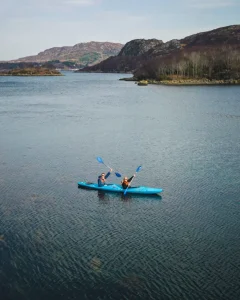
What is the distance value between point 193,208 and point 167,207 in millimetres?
1956

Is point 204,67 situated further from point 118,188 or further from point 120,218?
point 120,218

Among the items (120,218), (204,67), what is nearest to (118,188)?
(120,218)

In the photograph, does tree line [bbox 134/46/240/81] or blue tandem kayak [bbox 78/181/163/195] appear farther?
tree line [bbox 134/46/240/81]

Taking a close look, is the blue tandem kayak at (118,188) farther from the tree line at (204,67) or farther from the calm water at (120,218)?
the tree line at (204,67)

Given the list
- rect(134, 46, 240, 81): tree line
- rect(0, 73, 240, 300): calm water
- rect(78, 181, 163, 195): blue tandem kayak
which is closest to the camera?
rect(0, 73, 240, 300): calm water

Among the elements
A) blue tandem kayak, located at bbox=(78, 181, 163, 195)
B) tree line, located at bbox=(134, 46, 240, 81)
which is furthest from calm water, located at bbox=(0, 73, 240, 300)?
tree line, located at bbox=(134, 46, 240, 81)

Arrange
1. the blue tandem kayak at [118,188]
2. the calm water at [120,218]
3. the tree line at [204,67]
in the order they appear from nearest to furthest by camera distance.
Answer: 1. the calm water at [120,218]
2. the blue tandem kayak at [118,188]
3. the tree line at [204,67]

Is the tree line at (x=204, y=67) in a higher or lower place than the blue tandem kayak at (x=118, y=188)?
higher

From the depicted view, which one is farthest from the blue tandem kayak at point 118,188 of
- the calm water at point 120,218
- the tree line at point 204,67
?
the tree line at point 204,67

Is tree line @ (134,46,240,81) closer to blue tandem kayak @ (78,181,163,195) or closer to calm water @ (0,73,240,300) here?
calm water @ (0,73,240,300)

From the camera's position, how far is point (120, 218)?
2872 centimetres

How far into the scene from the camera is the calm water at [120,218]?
20766mm

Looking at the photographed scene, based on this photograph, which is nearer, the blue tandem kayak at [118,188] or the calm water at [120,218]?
the calm water at [120,218]

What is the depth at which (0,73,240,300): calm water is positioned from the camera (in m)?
20.8
